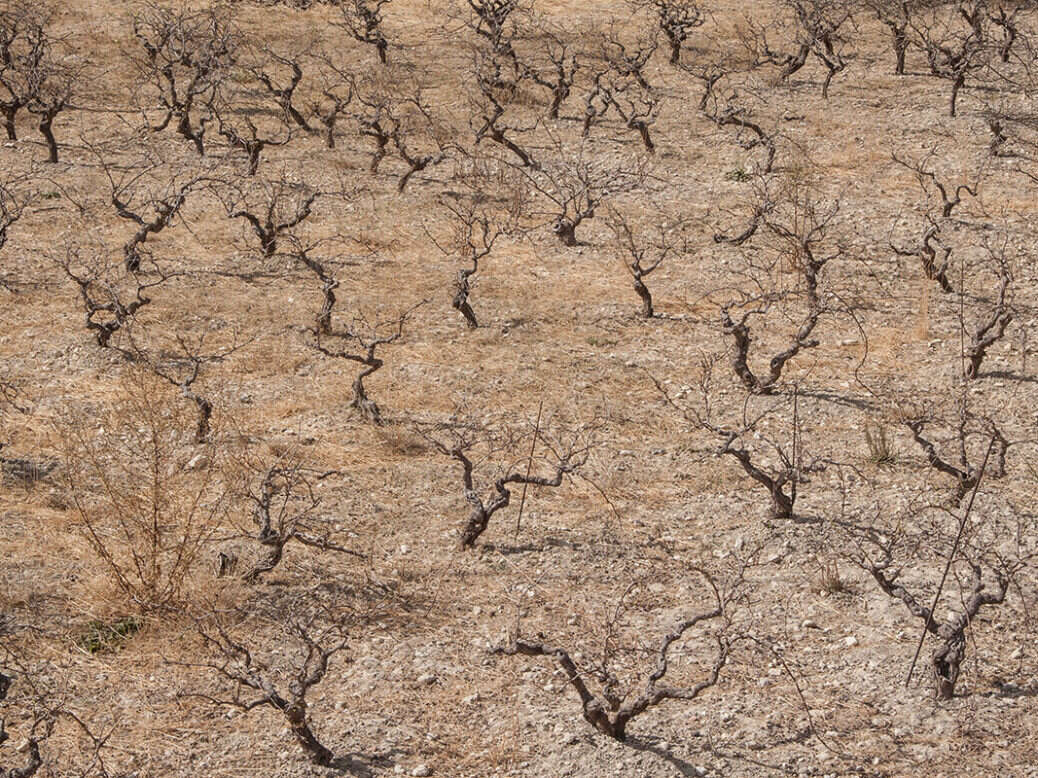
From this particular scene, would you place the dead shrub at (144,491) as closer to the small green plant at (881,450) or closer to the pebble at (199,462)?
the pebble at (199,462)

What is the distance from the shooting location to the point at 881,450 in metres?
9.45

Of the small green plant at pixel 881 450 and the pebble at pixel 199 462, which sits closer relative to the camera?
the small green plant at pixel 881 450

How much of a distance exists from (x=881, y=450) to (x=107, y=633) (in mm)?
5304

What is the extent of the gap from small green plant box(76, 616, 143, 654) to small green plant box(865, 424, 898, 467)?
5.06 metres

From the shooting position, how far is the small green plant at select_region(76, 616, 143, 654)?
7477mm

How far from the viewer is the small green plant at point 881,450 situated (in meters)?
9.41

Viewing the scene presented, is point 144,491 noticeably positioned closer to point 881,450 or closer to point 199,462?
point 199,462

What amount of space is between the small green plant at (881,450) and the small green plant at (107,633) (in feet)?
16.6

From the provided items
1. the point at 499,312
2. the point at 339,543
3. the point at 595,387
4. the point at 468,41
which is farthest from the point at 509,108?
the point at 339,543

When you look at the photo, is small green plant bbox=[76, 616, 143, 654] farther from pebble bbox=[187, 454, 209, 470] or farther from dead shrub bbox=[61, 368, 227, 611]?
pebble bbox=[187, 454, 209, 470]

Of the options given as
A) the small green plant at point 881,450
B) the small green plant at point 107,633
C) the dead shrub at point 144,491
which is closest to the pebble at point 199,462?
the dead shrub at point 144,491

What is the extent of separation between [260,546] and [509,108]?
34.7ft

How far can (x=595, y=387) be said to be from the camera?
10844 mm

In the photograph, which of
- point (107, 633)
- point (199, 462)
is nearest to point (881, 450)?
point (199, 462)
